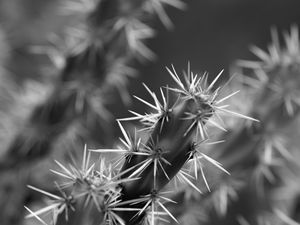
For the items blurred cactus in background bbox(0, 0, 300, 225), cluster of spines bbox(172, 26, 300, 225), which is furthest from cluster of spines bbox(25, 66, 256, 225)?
cluster of spines bbox(172, 26, 300, 225)

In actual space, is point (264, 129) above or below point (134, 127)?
above

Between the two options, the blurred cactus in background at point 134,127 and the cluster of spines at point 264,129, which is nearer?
the blurred cactus in background at point 134,127

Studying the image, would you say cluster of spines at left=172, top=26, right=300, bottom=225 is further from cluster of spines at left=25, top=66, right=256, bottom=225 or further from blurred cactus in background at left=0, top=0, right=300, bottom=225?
cluster of spines at left=25, top=66, right=256, bottom=225

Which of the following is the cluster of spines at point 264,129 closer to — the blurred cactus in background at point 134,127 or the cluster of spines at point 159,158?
the blurred cactus in background at point 134,127

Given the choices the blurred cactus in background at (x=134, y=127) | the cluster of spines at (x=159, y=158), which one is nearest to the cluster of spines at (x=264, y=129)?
the blurred cactus in background at (x=134, y=127)

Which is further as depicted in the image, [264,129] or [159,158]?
[264,129]

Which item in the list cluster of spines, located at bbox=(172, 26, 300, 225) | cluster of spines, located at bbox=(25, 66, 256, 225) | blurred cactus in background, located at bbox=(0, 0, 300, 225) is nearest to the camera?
cluster of spines, located at bbox=(25, 66, 256, 225)

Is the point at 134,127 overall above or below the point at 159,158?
below

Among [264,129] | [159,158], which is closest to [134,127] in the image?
[264,129]

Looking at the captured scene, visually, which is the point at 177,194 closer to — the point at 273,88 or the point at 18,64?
the point at 273,88

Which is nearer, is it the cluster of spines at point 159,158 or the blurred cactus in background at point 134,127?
the cluster of spines at point 159,158

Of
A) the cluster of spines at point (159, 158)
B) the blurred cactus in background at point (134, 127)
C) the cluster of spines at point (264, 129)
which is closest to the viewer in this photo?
the cluster of spines at point (159, 158)

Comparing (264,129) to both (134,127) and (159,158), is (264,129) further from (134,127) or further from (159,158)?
(159,158)

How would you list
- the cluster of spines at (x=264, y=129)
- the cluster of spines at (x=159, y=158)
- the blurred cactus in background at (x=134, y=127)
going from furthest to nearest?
the cluster of spines at (x=264, y=129) → the blurred cactus in background at (x=134, y=127) → the cluster of spines at (x=159, y=158)
